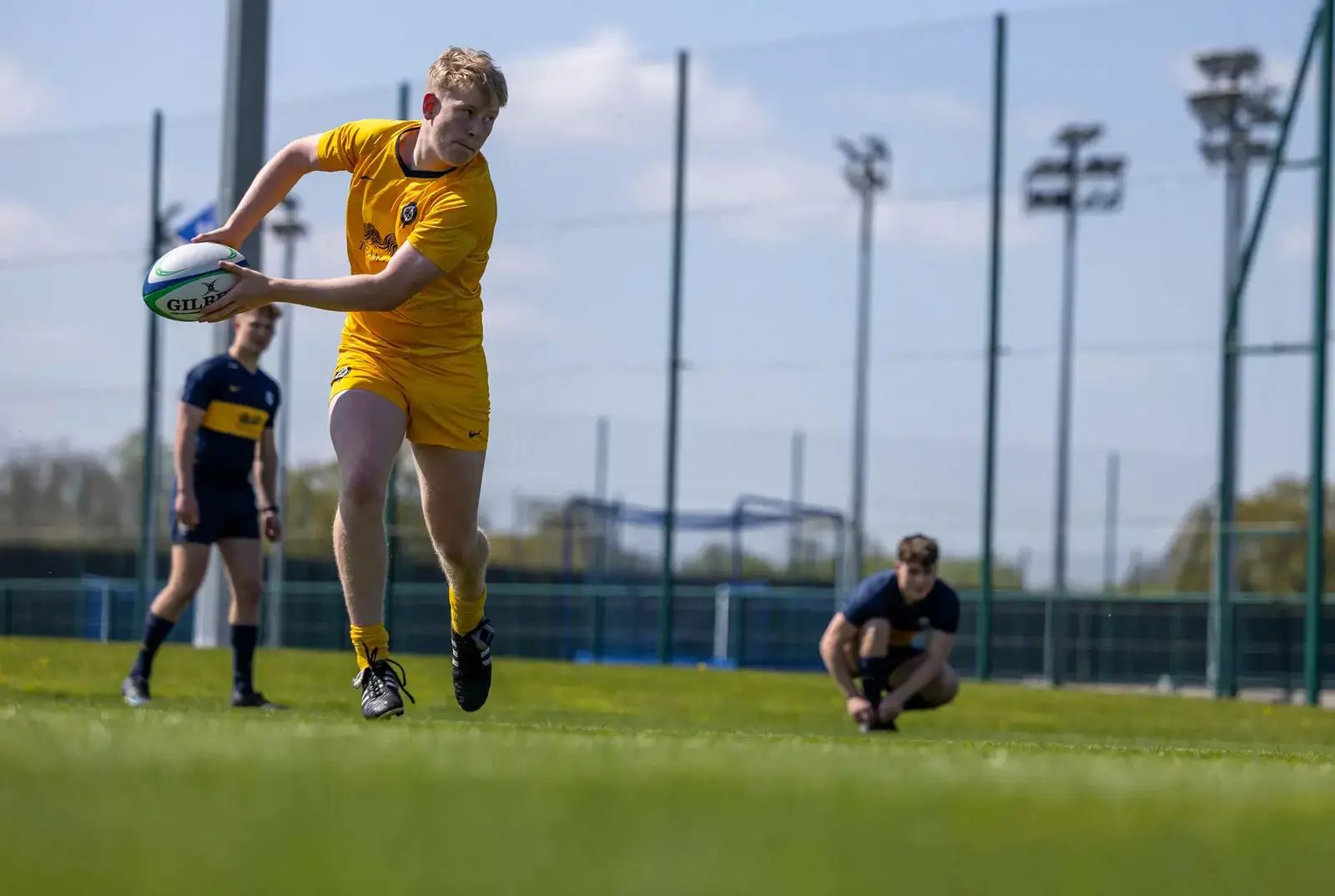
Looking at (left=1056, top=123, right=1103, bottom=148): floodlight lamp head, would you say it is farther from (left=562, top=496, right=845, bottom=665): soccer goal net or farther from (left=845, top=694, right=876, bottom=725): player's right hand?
(left=845, top=694, right=876, bottom=725): player's right hand

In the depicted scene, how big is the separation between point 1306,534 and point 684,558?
1134 centimetres

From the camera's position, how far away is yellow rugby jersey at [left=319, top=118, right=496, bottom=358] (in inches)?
214

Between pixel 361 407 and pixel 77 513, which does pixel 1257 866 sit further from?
pixel 77 513

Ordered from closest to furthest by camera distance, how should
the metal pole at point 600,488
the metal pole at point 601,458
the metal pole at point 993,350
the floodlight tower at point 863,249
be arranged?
the metal pole at point 993,350 → the floodlight tower at point 863,249 → the metal pole at point 601,458 → the metal pole at point 600,488

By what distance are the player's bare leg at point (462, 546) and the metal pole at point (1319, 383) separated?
30.4ft

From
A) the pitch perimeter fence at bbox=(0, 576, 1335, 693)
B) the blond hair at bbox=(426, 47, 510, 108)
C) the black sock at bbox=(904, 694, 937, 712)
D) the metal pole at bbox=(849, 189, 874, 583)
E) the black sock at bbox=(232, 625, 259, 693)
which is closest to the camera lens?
the blond hair at bbox=(426, 47, 510, 108)

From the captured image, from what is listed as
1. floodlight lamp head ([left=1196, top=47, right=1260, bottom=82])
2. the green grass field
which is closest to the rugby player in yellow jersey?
the green grass field

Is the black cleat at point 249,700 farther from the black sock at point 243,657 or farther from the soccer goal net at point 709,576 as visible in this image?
the soccer goal net at point 709,576

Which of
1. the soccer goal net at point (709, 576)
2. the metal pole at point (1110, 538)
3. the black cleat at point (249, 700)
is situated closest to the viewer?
the black cleat at point (249, 700)

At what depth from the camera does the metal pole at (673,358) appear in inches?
660

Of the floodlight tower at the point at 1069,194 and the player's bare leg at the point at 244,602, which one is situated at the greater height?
the floodlight tower at the point at 1069,194

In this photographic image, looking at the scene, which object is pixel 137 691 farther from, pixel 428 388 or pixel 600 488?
pixel 600 488

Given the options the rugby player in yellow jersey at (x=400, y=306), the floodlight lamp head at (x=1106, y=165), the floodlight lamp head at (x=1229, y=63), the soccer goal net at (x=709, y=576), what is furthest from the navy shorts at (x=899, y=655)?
the soccer goal net at (x=709, y=576)

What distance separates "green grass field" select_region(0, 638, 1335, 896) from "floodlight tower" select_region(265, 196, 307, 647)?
1623 centimetres
